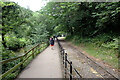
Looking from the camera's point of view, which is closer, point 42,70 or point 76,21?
point 42,70

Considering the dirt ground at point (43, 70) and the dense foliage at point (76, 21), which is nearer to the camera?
the dirt ground at point (43, 70)

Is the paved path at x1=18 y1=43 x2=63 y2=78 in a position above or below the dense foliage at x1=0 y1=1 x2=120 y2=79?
below

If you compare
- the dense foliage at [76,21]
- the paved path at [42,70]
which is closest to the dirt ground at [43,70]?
the paved path at [42,70]

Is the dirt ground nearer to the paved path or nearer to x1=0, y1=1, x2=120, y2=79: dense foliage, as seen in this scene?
the paved path

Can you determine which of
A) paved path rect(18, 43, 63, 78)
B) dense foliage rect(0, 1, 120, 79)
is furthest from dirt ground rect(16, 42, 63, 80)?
dense foliage rect(0, 1, 120, 79)

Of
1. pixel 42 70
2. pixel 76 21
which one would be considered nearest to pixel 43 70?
pixel 42 70

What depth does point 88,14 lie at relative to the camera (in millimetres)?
12109

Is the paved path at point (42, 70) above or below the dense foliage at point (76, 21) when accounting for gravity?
below

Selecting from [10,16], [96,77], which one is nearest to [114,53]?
[96,77]

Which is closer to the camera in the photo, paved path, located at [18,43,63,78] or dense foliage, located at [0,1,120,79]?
paved path, located at [18,43,63,78]

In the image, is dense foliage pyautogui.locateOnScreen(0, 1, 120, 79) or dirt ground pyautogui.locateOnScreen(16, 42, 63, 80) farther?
dense foliage pyautogui.locateOnScreen(0, 1, 120, 79)

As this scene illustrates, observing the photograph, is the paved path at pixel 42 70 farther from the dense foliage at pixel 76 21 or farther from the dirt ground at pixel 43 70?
the dense foliage at pixel 76 21

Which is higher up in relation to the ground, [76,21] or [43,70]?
[76,21]

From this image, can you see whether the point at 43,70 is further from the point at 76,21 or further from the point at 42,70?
the point at 76,21
